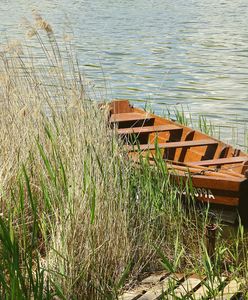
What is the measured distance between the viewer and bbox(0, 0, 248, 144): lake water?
54.4ft

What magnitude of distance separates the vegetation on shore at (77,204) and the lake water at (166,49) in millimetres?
1335

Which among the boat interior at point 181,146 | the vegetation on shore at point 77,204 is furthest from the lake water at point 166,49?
the vegetation on shore at point 77,204

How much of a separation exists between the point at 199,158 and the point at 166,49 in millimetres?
14650

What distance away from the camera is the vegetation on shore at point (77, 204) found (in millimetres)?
5328

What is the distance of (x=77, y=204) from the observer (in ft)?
18.1

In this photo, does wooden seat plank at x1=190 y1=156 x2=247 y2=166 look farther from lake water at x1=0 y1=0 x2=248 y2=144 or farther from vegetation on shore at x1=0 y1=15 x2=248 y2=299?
lake water at x1=0 y1=0 x2=248 y2=144

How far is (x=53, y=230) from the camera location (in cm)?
549

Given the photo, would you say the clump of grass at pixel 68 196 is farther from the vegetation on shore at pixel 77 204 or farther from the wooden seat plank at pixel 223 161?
the wooden seat plank at pixel 223 161

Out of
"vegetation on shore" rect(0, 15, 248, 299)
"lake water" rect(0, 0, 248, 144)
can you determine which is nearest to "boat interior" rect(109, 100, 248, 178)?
"lake water" rect(0, 0, 248, 144)

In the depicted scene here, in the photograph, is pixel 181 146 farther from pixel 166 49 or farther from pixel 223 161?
pixel 166 49

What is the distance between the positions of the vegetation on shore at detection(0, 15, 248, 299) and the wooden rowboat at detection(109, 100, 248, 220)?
498 millimetres

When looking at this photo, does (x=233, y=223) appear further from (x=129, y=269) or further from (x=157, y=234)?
(x=129, y=269)

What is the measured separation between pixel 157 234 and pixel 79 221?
3.70 feet

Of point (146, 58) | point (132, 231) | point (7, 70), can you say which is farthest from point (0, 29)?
point (132, 231)
